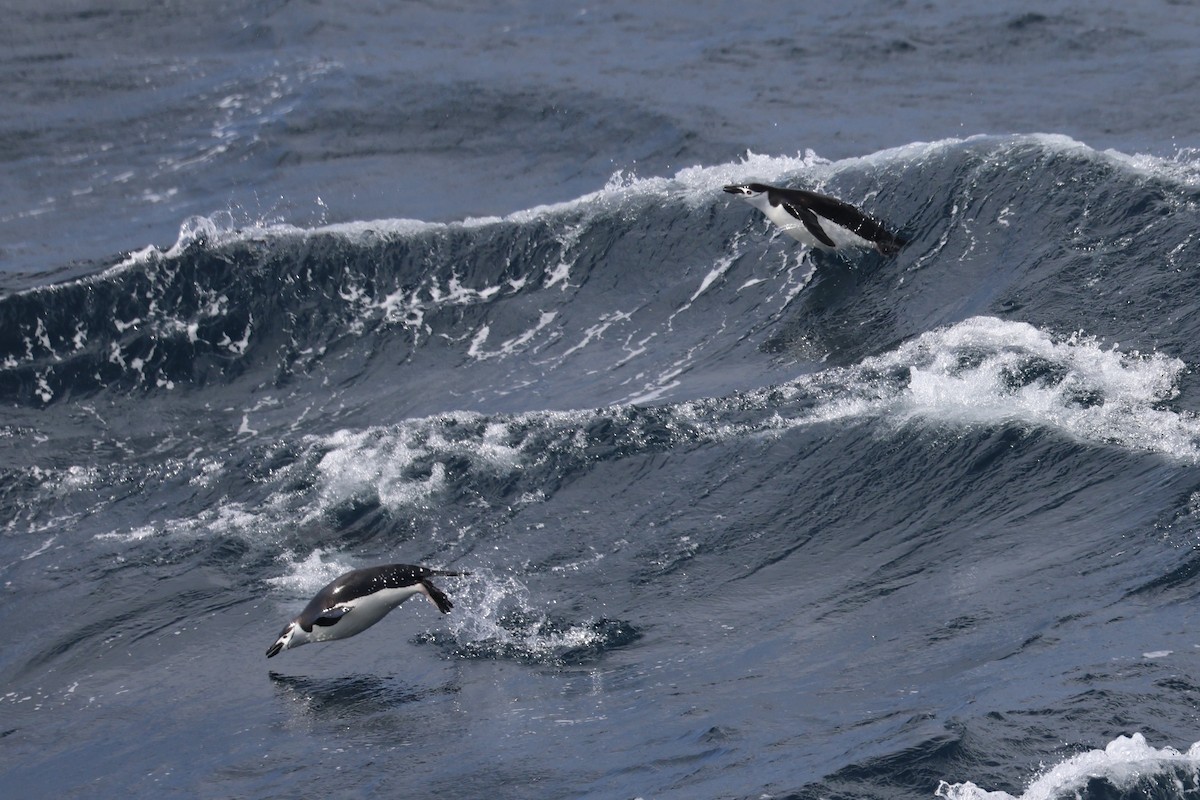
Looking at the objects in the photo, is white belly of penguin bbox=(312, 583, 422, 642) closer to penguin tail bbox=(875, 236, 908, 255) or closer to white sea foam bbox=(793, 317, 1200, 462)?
white sea foam bbox=(793, 317, 1200, 462)

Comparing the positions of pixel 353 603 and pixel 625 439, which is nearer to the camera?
pixel 353 603

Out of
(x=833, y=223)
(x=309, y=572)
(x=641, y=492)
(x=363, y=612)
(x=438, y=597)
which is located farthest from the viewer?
(x=833, y=223)

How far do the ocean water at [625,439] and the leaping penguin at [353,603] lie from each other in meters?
0.32

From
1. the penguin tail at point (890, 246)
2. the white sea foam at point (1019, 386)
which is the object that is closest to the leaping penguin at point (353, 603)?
the white sea foam at point (1019, 386)

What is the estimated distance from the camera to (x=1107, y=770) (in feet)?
34.1

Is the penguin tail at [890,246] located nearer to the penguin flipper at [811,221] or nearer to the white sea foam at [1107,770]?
the penguin flipper at [811,221]

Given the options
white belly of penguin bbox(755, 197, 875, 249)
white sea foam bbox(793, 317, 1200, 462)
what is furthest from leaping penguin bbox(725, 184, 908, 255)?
white sea foam bbox(793, 317, 1200, 462)

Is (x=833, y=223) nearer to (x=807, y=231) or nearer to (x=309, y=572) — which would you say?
(x=807, y=231)

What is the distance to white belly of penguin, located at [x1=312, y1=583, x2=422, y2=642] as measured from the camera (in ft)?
48.6

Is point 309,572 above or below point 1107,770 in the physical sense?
below

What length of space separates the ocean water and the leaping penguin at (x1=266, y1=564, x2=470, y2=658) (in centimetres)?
32

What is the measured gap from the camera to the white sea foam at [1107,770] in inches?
405

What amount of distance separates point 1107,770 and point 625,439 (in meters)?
8.32

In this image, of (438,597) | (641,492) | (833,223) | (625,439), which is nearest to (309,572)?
(438,597)
